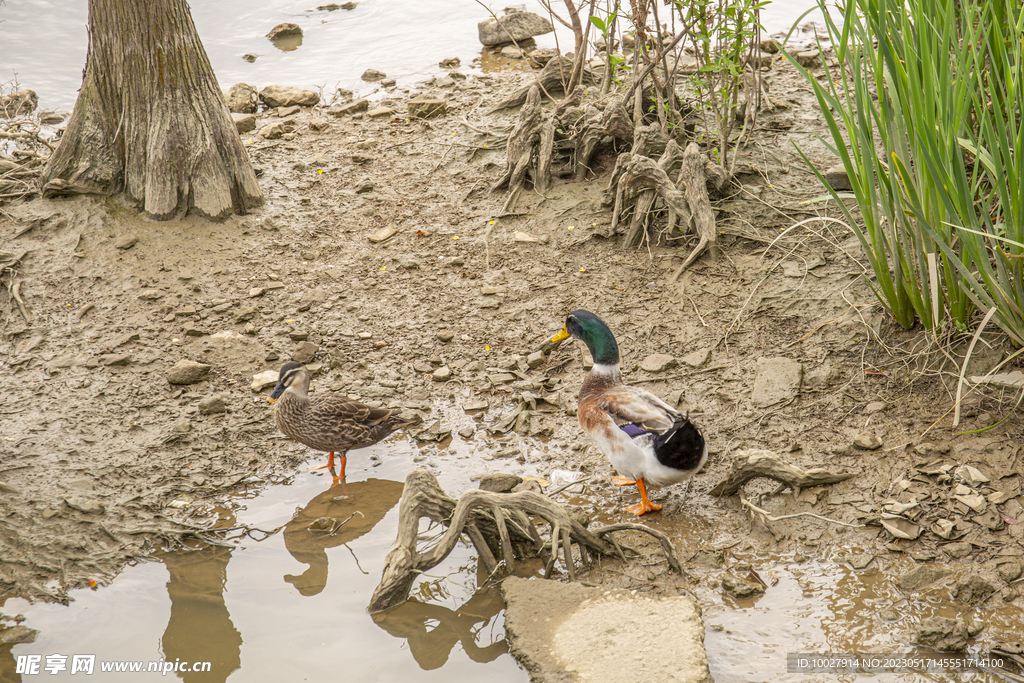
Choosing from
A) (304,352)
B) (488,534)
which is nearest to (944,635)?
(488,534)

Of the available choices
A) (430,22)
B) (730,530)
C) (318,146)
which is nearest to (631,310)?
(730,530)

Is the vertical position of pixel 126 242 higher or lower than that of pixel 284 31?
lower

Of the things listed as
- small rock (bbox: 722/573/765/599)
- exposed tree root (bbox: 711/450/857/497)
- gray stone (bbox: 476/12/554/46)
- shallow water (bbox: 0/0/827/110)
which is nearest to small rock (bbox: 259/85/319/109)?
shallow water (bbox: 0/0/827/110)

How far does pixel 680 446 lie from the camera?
356 centimetres

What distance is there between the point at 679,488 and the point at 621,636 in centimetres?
116

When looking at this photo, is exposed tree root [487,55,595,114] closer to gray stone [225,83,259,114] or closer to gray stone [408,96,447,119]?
gray stone [408,96,447,119]

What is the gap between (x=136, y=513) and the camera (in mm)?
3945

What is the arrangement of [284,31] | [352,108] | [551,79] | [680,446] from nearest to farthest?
[680,446] < [551,79] < [352,108] < [284,31]

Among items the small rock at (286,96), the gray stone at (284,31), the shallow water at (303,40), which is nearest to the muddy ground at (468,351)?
the small rock at (286,96)

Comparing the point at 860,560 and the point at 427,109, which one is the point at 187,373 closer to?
the point at 860,560

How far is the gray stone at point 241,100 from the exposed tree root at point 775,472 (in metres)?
6.70

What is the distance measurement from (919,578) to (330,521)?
110 inches

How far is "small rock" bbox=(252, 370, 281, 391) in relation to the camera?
4.86 m

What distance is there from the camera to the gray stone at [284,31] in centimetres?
1059
